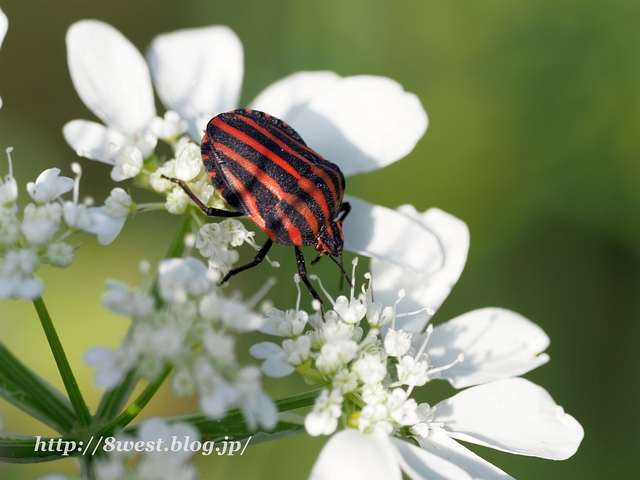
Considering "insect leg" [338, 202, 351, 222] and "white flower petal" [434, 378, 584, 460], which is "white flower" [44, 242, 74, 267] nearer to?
"insect leg" [338, 202, 351, 222]

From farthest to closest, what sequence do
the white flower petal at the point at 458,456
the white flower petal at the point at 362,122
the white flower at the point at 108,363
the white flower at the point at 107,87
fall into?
the white flower petal at the point at 362,122 → the white flower at the point at 107,87 → the white flower petal at the point at 458,456 → the white flower at the point at 108,363

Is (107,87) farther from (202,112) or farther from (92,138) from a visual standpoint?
(202,112)

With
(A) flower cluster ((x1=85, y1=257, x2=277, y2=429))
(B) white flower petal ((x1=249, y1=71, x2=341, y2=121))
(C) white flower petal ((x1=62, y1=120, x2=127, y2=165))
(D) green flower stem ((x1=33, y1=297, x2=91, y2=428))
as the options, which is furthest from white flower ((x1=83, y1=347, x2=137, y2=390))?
(B) white flower petal ((x1=249, y1=71, x2=341, y2=121))

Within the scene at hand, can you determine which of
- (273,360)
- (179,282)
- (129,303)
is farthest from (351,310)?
(129,303)

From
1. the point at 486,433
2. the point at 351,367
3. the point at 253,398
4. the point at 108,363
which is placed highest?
the point at 108,363

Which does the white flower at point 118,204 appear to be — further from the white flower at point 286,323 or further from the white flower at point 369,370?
the white flower at point 369,370

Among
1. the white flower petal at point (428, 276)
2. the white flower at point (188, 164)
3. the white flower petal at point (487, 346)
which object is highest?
the white flower at point (188, 164)

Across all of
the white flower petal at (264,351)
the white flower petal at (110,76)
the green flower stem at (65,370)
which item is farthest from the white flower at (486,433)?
the white flower petal at (110,76)
